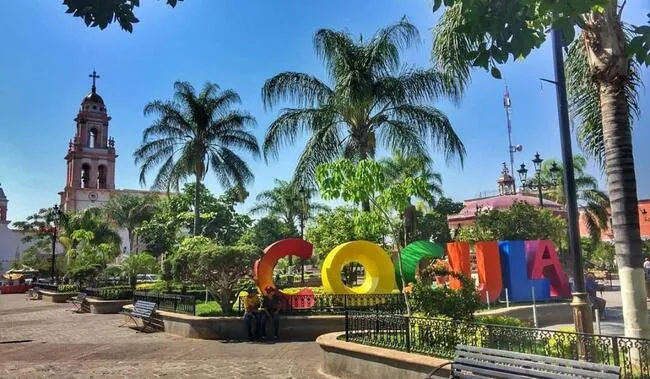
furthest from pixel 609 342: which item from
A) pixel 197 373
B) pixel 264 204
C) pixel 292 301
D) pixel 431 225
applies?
pixel 264 204

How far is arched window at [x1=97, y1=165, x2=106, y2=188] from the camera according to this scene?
249ft

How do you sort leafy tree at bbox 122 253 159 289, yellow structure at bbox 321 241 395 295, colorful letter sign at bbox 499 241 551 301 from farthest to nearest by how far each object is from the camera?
leafy tree at bbox 122 253 159 289 < colorful letter sign at bbox 499 241 551 301 < yellow structure at bbox 321 241 395 295

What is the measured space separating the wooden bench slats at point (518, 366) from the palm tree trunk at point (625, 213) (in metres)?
2.19

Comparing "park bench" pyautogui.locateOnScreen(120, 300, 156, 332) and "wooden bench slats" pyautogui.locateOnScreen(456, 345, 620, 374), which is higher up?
"wooden bench slats" pyautogui.locateOnScreen(456, 345, 620, 374)

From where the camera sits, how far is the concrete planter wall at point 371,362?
7.03 metres

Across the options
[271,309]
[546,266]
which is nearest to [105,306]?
[271,309]

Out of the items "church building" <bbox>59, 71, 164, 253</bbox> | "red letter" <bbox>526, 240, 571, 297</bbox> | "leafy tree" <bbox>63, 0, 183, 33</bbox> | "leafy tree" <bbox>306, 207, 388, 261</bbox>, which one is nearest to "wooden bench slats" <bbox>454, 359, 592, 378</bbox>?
"leafy tree" <bbox>63, 0, 183, 33</bbox>

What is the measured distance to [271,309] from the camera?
1361 centimetres

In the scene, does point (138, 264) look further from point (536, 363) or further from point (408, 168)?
point (536, 363)

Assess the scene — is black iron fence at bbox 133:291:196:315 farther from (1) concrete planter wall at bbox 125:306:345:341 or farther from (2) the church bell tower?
(2) the church bell tower

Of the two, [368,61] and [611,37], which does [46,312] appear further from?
[611,37]

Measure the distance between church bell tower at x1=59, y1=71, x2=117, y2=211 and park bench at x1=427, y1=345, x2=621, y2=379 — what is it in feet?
243

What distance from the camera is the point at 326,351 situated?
906 centimetres

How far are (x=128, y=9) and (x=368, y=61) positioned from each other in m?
15.8
